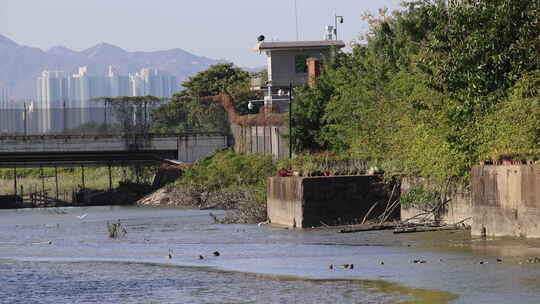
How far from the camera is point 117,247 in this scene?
137 ft

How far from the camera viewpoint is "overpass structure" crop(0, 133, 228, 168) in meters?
99.3

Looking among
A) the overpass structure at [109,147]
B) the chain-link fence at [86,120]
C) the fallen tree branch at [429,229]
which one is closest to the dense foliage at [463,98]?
the fallen tree branch at [429,229]

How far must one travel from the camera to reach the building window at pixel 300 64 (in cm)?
11677

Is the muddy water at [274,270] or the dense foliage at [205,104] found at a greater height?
the dense foliage at [205,104]

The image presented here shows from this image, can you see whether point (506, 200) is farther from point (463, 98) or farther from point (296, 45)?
point (296, 45)

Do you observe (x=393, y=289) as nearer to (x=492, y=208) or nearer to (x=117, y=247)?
(x=492, y=208)

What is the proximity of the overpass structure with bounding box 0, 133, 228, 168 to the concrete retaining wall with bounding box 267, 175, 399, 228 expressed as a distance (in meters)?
56.5

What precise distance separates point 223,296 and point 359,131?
33.4 m

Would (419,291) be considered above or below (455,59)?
below

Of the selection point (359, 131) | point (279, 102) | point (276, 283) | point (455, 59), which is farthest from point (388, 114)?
point (279, 102)

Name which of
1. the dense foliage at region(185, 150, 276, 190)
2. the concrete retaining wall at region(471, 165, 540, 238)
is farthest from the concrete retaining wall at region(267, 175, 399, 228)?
the dense foliage at region(185, 150, 276, 190)

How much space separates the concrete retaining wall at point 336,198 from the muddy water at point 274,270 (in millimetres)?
1152

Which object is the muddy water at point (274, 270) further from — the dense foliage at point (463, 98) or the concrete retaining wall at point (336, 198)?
the dense foliage at point (463, 98)

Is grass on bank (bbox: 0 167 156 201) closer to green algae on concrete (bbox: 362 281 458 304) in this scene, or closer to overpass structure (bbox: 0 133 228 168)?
overpass structure (bbox: 0 133 228 168)
